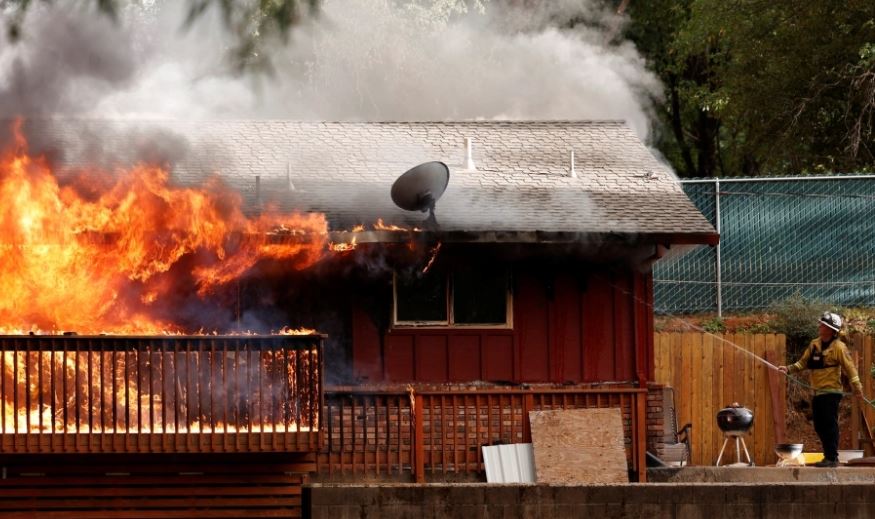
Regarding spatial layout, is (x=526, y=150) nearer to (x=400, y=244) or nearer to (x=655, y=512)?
(x=400, y=244)

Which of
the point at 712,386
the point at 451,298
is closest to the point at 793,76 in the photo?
the point at 712,386

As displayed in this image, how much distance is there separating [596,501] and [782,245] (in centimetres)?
1124

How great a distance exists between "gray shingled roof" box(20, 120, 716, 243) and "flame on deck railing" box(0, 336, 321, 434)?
9.53 feet

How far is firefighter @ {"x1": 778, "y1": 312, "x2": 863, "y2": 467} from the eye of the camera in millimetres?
16578

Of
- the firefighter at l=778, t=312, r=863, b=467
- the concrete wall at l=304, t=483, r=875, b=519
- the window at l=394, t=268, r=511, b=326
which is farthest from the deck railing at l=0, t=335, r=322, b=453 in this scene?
the firefighter at l=778, t=312, r=863, b=467

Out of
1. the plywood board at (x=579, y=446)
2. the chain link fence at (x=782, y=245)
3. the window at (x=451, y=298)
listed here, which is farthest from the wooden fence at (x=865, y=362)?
the window at (x=451, y=298)

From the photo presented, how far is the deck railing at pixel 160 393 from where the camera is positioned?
13742mm

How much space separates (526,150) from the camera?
20203mm

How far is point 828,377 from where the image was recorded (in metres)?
16.6

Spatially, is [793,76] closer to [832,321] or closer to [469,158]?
[469,158]

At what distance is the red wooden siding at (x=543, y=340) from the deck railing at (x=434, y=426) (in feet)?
2.74

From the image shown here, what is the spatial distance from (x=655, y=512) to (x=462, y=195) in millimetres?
5349

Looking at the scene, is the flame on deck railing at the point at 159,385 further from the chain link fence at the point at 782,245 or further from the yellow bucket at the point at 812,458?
the chain link fence at the point at 782,245

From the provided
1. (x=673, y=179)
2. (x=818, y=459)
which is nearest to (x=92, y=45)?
(x=673, y=179)
